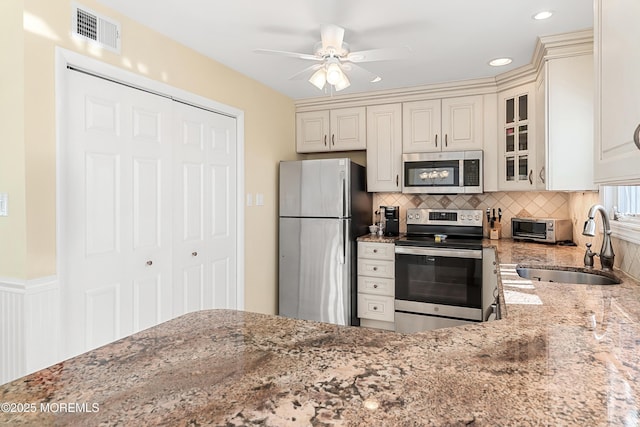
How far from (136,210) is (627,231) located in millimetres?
2717

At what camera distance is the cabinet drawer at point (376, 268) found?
3.46 metres

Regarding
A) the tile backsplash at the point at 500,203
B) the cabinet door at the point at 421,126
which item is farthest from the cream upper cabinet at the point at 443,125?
the tile backsplash at the point at 500,203

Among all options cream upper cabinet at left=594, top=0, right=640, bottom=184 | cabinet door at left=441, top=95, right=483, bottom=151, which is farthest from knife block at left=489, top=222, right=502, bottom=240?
cream upper cabinet at left=594, top=0, right=640, bottom=184

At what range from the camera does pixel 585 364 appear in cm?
79

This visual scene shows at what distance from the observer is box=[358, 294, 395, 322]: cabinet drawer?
3.48 meters

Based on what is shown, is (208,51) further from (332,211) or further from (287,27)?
(332,211)

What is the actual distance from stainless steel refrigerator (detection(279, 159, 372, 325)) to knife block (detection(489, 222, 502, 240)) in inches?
47.8

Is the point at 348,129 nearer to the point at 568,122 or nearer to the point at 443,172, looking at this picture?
the point at 443,172

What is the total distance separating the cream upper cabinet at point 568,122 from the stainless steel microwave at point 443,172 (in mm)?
912

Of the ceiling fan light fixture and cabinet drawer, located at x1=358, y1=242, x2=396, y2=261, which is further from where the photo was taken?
cabinet drawer, located at x1=358, y1=242, x2=396, y2=261

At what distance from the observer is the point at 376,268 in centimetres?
351

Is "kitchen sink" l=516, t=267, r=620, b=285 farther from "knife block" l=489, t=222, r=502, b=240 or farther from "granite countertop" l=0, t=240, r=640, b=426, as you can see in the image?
"knife block" l=489, t=222, r=502, b=240

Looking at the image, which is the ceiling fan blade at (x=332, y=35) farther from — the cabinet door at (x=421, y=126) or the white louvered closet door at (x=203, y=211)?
the cabinet door at (x=421, y=126)

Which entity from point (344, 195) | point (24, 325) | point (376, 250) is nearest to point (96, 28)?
point (24, 325)
